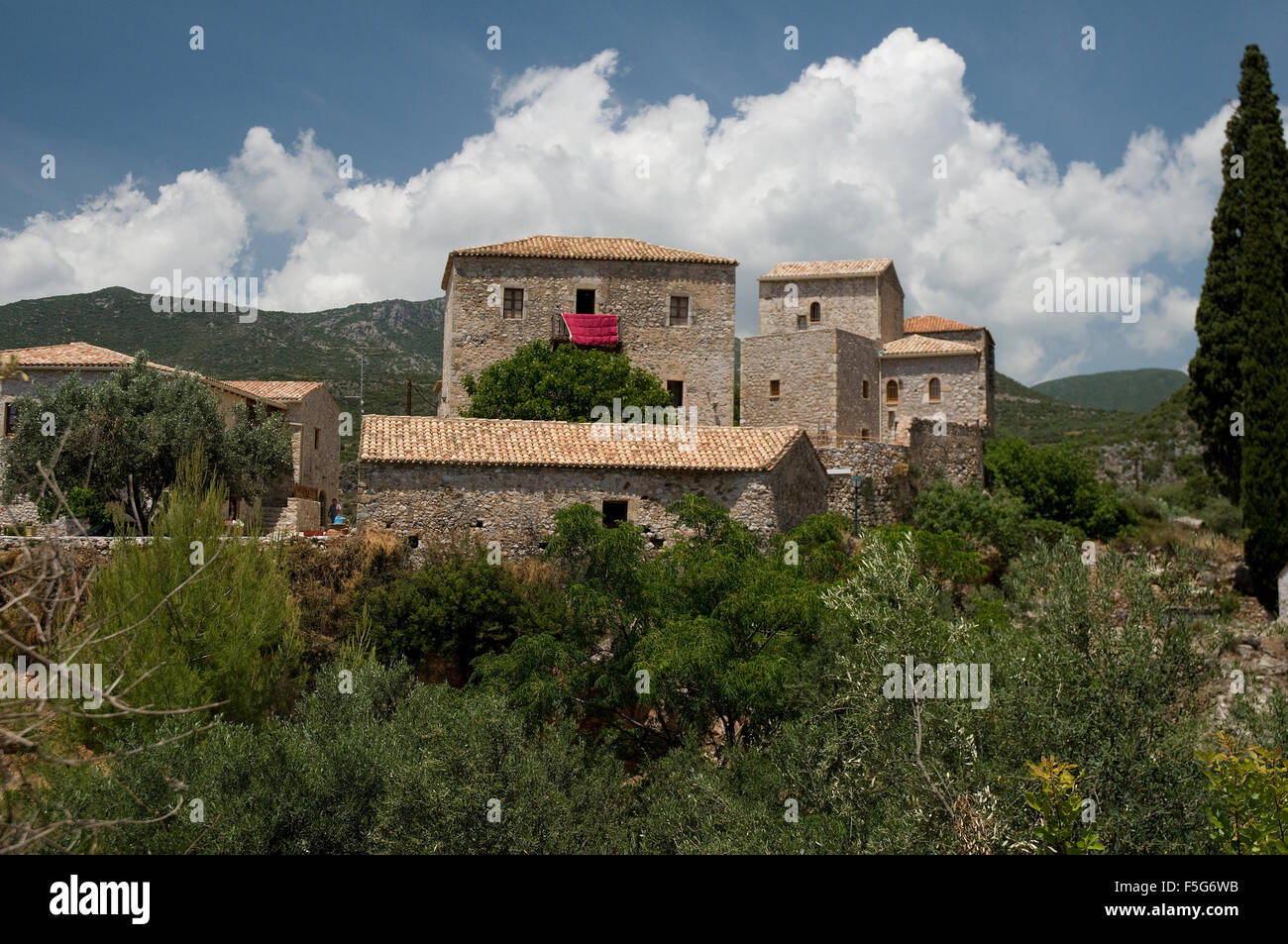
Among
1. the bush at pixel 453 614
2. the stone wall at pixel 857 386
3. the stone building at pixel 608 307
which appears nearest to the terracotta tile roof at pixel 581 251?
the stone building at pixel 608 307

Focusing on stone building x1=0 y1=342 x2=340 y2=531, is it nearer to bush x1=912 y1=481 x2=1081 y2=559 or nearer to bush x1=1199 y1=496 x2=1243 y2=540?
bush x1=912 y1=481 x2=1081 y2=559

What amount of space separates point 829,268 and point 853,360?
17.6 feet

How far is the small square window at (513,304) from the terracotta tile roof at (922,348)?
13861 mm

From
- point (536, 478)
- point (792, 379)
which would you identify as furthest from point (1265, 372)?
point (536, 478)

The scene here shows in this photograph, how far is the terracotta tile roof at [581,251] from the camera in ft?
91.6

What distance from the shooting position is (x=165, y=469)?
62.5 feet

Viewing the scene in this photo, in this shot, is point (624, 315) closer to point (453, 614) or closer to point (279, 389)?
point (279, 389)

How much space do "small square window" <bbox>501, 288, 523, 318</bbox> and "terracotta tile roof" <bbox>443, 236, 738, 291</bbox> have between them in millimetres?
Result: 1184

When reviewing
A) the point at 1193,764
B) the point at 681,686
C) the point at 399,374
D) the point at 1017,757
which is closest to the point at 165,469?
the point at 681,686

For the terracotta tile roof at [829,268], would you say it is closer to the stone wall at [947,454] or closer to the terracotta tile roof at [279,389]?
the stone wall at [947,454]

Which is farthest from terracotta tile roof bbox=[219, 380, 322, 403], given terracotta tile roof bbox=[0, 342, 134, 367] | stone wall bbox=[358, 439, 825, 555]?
stone wall bbox=[358, 439, 825, 555]
